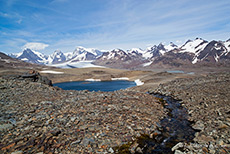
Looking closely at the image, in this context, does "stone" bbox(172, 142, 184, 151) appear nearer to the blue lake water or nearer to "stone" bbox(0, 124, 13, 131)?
"stone" bbox(0, 124, 13, 131)

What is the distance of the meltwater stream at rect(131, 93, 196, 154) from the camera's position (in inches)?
416

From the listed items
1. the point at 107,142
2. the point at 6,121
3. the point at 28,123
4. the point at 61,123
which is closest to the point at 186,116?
the point at 107,142

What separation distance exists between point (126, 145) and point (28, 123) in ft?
24.8

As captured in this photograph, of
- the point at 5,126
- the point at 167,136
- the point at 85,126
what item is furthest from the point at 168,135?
the point at 5,126

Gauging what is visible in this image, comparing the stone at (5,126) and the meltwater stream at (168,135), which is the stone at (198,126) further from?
the stone at (5,126)

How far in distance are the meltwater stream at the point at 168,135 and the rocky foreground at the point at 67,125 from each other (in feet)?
2.48

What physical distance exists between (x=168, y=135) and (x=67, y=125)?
27.7 ft

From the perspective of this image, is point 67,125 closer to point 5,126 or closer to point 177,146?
point 5,126

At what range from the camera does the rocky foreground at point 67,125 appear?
883 cm

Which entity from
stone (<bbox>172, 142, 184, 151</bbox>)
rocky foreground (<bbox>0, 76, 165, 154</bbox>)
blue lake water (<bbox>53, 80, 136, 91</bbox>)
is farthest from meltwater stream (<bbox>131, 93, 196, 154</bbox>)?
blue lake water (<bbox>53, 80, 136, 91</bbox>)

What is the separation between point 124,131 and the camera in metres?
11.3

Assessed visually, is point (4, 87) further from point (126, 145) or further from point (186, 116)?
point (186, 116)

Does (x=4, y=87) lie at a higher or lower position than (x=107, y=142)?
higher

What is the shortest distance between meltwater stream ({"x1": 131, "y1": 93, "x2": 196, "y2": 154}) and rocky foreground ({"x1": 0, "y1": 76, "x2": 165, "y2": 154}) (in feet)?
2.48
